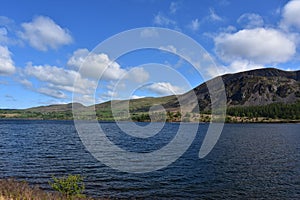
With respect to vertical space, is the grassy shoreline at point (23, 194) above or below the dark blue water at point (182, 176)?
above

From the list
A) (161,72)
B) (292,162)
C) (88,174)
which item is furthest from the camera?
(292,162)

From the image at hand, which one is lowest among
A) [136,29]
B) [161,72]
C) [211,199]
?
[211,199]

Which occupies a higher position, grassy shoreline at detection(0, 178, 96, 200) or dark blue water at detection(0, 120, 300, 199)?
grassy shoreline at detection(0, 178, 96, 200)

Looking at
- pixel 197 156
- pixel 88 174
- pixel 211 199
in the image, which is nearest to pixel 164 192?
pixel 211 199

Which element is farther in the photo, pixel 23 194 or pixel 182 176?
pixel 182 176

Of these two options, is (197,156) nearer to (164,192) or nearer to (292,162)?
(292,162)

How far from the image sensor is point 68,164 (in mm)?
49531

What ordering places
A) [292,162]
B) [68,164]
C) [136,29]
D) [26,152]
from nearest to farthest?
1. [136,29]
2. [68,164]
3. [292,162]
4. [26,152]

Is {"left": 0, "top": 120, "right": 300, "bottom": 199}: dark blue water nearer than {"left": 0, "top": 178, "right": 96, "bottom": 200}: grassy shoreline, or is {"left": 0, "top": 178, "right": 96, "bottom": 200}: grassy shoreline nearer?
{"left": 0, "top": 178, "right": 96, "bottom": 200}: grassy shoreline

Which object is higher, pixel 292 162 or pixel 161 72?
pixel 161 72

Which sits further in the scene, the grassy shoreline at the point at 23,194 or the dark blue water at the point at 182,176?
the dark blue water at the point at 182,176

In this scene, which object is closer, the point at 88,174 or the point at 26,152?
the point at 88,174

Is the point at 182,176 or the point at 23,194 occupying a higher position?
the point at 23,194

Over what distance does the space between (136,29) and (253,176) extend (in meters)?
29.7
